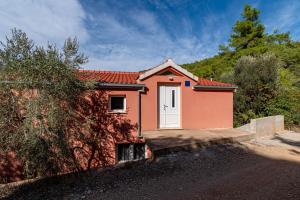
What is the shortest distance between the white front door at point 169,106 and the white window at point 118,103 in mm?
2246

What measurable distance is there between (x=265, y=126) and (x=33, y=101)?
11.6 metres

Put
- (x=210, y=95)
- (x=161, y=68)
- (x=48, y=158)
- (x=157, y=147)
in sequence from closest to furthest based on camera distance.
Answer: (x=48, y=158)
(x=157, y=147)
(x=161, y=68)
(x=210, y=95)

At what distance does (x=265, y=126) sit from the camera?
10.7 meters

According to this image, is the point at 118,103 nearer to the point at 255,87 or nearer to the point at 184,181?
the point at 184,181

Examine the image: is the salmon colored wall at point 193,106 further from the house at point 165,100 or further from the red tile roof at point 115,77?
the red tile roof at point 115,77

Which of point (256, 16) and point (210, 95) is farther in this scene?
point (256, 16)

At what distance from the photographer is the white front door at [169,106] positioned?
10.9 meters

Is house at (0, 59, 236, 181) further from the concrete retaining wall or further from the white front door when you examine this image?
the concrete retaining wall

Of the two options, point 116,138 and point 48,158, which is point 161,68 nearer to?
point 116,138

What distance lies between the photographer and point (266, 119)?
10797 millimetres

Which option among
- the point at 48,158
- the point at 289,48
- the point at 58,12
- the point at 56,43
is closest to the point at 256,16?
the point at 289,48

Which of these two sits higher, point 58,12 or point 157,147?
point 58,12

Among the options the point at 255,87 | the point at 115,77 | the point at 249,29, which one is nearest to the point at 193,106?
the point at 115,77

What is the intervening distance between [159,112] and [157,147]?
3875 mm
